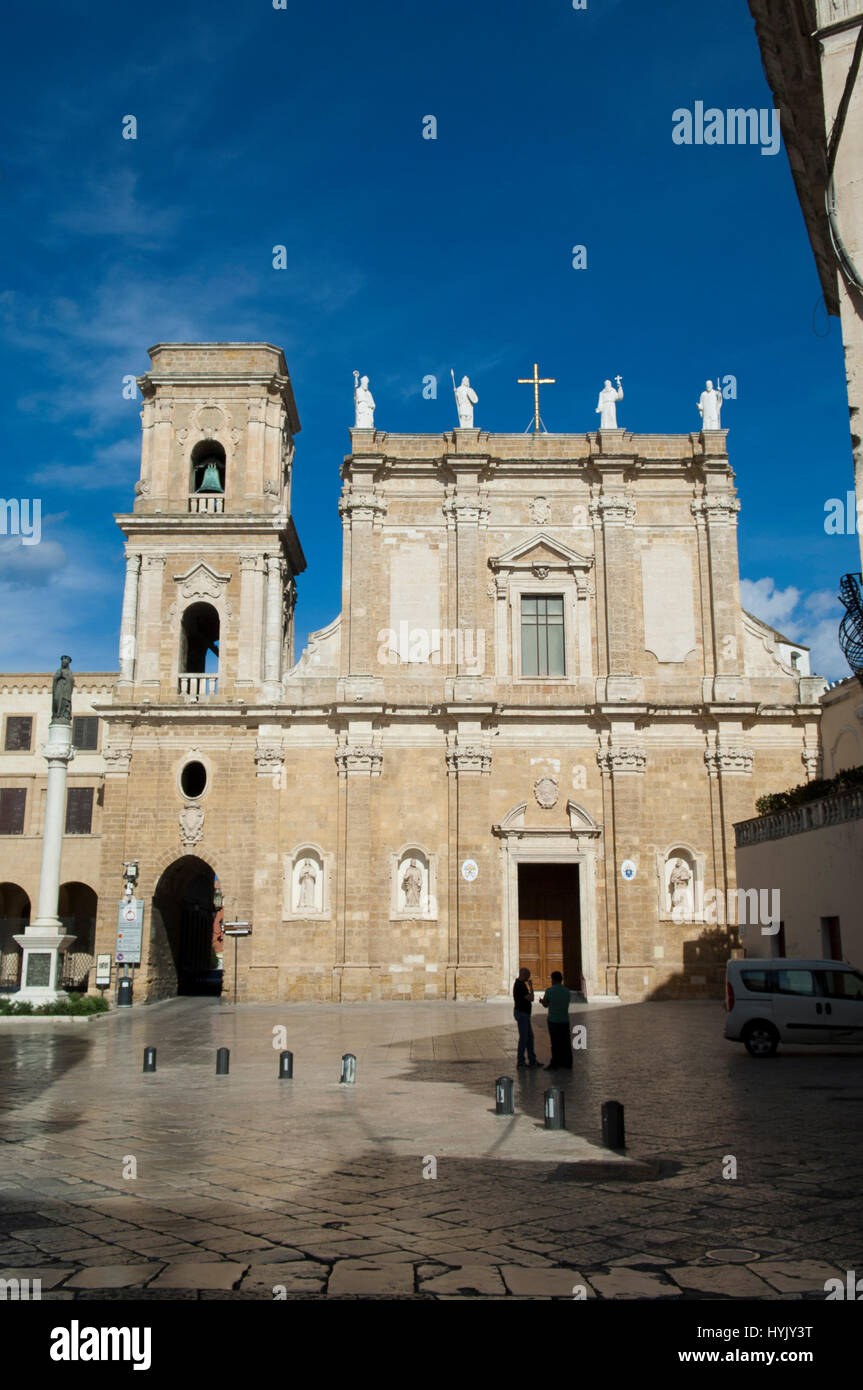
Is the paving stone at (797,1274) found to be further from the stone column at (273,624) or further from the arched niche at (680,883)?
the stone column at (273,624)

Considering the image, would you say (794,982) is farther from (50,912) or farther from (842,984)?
(50,912)

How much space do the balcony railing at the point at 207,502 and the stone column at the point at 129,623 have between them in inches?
85.7

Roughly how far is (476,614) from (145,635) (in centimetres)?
908

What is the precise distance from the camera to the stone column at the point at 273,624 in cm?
3039

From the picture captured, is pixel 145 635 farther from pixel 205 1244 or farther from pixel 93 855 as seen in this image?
pixel 205 1244

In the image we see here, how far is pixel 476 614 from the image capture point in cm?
3022

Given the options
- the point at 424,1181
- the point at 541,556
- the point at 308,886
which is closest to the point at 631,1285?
the point at 424,1181

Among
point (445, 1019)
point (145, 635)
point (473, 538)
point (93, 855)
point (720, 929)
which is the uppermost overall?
point (473, 538)

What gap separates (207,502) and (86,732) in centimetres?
1286

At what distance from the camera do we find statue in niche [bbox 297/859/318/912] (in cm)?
2888

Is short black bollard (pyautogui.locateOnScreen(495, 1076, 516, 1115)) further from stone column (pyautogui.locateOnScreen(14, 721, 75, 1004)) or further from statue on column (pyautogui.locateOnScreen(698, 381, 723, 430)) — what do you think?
statue on column (pyautogui.locateOnScreen(698, 381, 723, 430))

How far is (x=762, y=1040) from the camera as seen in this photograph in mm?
16375

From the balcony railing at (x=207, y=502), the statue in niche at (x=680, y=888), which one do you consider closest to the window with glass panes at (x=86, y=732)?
the balcony railing at (x=207, y=502)
